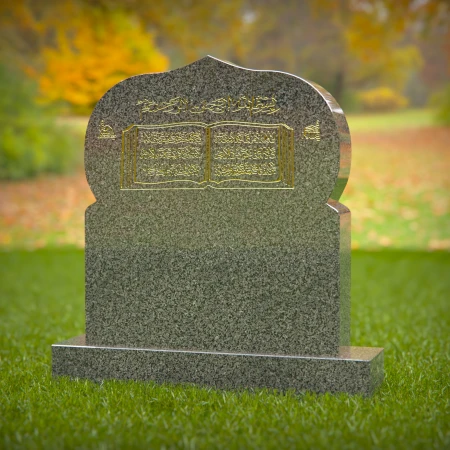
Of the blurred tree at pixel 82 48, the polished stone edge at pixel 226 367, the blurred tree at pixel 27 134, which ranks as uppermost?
the blurred tree at pixel 82 48

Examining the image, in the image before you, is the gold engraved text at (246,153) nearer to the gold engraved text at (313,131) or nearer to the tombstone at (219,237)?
the tombstone at (219,237)

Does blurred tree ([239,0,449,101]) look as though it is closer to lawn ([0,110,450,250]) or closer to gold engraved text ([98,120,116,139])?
lawn ([0,110,450,250])

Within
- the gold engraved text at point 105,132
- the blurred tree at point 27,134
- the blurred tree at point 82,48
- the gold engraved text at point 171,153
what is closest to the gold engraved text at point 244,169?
the gold engraved text at point 171,153

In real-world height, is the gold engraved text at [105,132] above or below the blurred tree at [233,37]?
below

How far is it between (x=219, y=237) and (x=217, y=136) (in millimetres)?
667

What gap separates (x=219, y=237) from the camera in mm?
4848

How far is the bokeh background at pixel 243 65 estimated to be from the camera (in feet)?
53.4

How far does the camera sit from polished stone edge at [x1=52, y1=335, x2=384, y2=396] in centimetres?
451

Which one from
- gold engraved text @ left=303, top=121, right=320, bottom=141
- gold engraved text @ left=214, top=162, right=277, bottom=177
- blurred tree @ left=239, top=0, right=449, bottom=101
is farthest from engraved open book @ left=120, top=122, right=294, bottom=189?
blurred tree @ left=239, top=0, right=449, bottom=101

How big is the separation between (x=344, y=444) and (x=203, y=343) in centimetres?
150

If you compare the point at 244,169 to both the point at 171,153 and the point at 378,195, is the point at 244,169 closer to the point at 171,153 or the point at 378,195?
the point at 171,153

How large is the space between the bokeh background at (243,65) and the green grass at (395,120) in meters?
0.02

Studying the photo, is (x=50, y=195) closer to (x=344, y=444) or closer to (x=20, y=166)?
(x=20, y=166)

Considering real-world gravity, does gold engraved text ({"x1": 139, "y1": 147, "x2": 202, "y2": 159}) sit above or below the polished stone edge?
above
